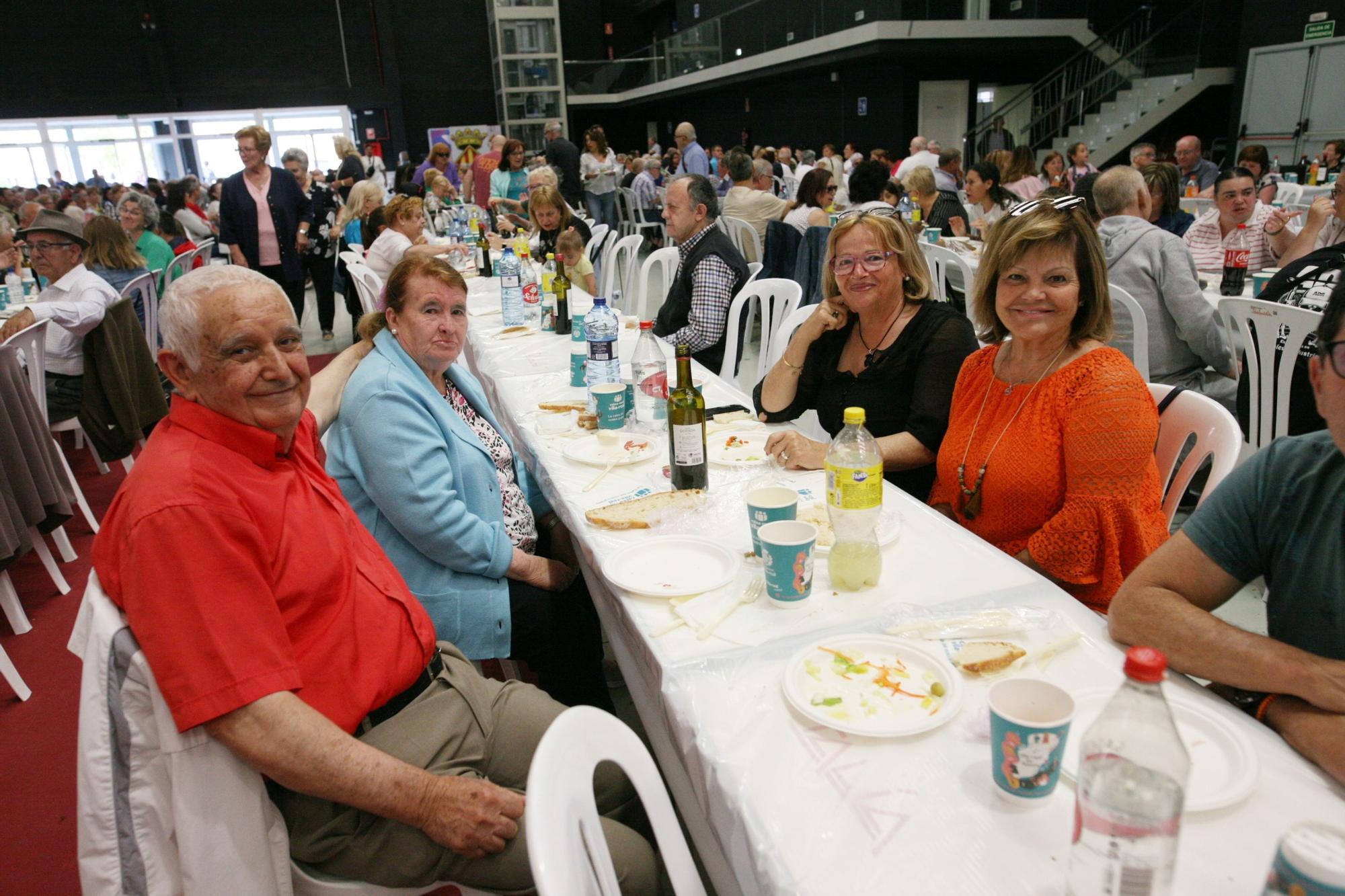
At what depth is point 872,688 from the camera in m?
1.11

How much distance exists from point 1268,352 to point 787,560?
2111mm

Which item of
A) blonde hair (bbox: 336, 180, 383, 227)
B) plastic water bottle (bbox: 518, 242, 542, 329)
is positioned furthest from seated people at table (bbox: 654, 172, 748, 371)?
blonde hair (bbox: 336, 180, 383, 227)

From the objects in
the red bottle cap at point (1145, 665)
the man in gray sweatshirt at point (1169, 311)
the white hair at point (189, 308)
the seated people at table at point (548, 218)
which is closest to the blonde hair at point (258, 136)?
the seated people at table at point (548, 218)

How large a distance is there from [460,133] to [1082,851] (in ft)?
45.2

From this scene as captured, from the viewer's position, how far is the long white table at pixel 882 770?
837mm

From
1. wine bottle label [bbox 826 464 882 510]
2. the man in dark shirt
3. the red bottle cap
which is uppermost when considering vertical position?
the man in dark shirt

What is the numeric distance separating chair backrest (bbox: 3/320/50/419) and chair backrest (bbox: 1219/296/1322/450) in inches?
170

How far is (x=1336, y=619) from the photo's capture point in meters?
1.04

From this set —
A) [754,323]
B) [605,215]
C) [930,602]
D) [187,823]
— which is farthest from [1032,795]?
[605,215]

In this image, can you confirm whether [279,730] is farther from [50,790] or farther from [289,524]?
[50,790]

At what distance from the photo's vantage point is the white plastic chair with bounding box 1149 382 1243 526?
5.20ft

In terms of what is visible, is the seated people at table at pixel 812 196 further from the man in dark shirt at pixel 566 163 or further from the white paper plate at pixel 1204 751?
the white paper plate at pixel 1204 751

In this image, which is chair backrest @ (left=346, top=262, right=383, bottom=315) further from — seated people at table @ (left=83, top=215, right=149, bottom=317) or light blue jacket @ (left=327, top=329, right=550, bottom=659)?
light blue jacket @ (left=327, top=329, right=550, bottom=659)

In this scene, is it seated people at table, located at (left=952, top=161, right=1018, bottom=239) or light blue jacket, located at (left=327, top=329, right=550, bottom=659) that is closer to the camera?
light blue jacket, located at (left=327, top=329, right=550, bottom=659)
